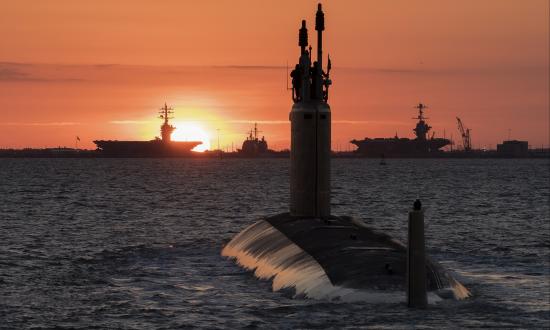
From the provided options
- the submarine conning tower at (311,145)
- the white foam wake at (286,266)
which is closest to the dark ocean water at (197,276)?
the white foam wake at (286,266)

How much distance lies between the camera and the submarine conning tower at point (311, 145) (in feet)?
83.1

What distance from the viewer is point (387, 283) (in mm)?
17828

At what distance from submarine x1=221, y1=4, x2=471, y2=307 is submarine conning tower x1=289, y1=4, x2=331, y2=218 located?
0.09 ft

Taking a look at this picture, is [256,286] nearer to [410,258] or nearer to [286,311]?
[286,311]

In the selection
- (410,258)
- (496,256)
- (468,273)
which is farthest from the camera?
(496,256)

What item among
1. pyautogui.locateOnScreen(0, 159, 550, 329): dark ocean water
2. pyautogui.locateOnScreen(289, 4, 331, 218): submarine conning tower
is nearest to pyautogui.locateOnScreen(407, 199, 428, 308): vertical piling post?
pyautogui.locateOnScreen(0, 159, 550, 329): dark ocean water

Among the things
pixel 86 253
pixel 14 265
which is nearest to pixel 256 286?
pixel 14 265

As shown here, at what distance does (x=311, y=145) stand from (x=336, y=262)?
6525 mm

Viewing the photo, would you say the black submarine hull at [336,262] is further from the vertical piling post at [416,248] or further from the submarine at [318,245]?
the vertical piling post at [416,248]

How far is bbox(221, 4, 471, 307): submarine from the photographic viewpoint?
1791cm

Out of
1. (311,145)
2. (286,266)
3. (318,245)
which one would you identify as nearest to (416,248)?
(318,245)

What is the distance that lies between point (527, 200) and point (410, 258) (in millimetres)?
60910

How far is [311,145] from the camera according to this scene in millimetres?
25250

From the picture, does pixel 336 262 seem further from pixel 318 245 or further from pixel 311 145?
pixel 311 145
